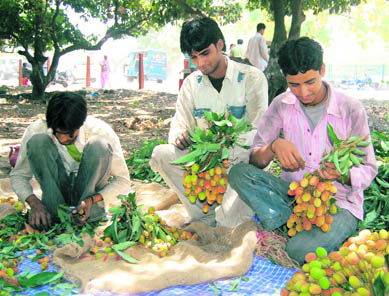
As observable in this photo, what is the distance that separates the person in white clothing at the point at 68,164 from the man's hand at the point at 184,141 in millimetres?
429

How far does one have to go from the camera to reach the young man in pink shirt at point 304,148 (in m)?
2.29

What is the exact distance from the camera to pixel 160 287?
2.03 metres

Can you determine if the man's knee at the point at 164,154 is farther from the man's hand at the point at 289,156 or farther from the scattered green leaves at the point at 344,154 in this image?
the scattered green leaves at the point at 344,154

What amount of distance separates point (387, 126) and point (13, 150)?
19.9ft

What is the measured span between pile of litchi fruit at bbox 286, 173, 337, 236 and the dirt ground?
3.45 m

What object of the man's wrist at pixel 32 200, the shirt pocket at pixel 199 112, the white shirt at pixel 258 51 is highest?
the white shirt at pixel 258 51

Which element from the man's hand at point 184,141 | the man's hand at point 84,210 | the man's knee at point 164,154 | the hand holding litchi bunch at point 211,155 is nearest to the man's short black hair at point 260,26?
the man's knee at point 164,154

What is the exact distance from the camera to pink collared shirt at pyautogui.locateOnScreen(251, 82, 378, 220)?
2.32 m

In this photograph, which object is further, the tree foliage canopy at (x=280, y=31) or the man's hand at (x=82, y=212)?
the tree foliage canopy at (x=280, y=31)

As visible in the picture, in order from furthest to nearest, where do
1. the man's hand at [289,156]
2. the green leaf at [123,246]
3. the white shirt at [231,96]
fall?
the white shirt at [231,96]
the green leaf at [123,246]
the man's hand at [289,156]

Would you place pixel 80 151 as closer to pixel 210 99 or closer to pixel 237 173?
pixel 210 99

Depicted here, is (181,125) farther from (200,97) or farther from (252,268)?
(252,268)

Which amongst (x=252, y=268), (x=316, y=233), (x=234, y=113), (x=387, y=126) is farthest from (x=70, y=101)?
(x=387, y=126)

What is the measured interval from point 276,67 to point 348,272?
21.3 feet
